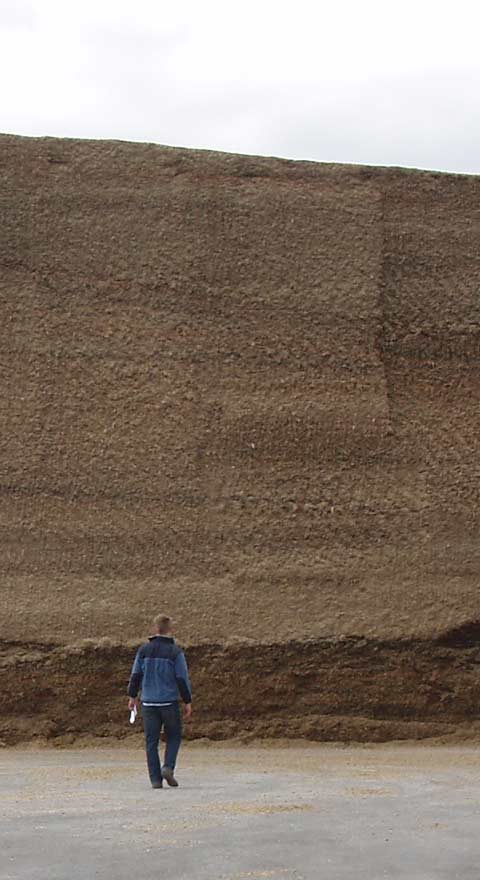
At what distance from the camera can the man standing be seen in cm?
906

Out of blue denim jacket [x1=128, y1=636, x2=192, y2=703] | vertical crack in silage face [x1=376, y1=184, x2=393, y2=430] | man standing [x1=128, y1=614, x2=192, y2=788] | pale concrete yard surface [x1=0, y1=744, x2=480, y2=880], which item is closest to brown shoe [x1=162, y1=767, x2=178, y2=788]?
man standing [x1=128, y1=614, x2=192, y2=788]

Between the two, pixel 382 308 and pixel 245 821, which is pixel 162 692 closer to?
pixel 245 821

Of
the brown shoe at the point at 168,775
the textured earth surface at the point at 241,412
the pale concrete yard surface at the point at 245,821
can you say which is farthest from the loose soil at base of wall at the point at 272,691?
the brown shoe at the point at 168,775

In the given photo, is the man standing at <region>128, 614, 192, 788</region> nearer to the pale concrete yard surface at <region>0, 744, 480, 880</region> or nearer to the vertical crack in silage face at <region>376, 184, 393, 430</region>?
the pale concrete yard surface at <region>0, 744, 480, 880</region>

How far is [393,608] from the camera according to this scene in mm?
13383

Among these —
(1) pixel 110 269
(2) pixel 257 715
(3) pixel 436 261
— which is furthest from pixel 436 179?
(2) pixel 257 715

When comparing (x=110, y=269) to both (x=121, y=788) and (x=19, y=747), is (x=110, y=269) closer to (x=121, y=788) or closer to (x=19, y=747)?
(x=19, y=747)

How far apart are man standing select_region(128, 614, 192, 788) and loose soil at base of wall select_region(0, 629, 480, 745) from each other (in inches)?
139

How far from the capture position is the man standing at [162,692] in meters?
9.06

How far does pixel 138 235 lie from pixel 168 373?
167cm

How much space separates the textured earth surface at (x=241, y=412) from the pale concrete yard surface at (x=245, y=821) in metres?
2.15

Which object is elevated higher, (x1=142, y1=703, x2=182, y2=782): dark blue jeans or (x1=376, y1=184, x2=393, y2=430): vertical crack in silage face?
(x1=376, y1=184, x2=393, y2=430): vertical crack in silage face

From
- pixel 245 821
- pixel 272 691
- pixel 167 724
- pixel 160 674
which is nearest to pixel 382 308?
pixel 272 691

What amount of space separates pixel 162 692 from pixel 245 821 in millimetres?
1939
